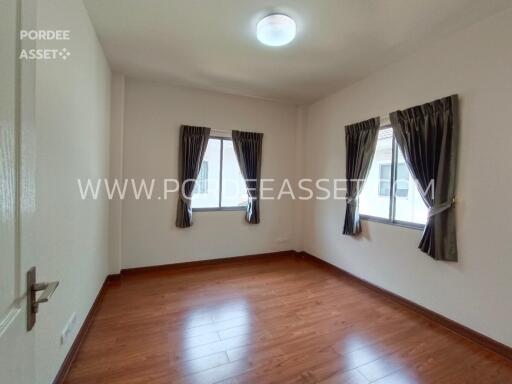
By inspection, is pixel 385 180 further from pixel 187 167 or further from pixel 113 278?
pixel 113 278

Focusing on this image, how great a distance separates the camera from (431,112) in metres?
2.34

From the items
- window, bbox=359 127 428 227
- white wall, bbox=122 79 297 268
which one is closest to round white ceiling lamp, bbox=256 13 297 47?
window, bbox=359 127 428 227

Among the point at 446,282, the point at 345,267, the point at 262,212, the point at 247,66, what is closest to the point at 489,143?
the point at 446,282

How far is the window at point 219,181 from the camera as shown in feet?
12.3

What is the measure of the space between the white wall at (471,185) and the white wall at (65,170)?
10.1ft

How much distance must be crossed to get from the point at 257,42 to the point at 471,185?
2379mm

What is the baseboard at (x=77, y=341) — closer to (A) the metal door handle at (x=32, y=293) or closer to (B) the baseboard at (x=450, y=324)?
(A) the metal door handle at (x=32, y=293)

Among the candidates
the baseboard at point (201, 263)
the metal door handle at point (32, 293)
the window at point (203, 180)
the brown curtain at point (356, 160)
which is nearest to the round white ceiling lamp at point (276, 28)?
the brown curtain at point (356, 160)

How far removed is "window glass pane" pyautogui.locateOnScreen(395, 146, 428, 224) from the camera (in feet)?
8.43

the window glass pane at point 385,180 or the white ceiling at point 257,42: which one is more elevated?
the white ceiling at point 257,42

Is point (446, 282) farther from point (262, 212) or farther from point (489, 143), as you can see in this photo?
point (262, 212)

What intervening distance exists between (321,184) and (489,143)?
2.14m

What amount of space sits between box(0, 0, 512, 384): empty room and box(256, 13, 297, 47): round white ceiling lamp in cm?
2

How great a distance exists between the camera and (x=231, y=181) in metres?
3.93
